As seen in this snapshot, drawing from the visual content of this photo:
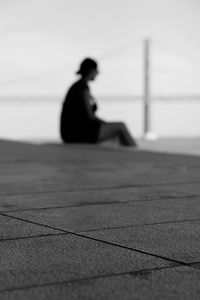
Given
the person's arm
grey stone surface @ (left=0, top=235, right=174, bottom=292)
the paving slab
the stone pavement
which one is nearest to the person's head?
the person's arm

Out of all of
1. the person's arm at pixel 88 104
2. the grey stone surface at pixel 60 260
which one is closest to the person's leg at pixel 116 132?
the person's arm at pixel 88 104

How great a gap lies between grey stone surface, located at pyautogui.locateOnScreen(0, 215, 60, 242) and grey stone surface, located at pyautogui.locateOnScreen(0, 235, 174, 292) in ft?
0.31

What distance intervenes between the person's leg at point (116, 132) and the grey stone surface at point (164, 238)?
5090mm

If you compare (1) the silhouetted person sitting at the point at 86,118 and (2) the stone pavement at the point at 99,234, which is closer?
(2) the stone pavement at the point at 99,234

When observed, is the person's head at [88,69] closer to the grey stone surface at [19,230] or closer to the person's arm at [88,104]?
the person's arm at [88,104]

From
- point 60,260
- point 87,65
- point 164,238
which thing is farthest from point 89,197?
point 87,65

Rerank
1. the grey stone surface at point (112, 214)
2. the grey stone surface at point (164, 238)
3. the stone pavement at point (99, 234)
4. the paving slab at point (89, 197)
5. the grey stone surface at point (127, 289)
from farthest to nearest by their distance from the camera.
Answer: the paving slab at point (89, 197) → the grey stone surface at point (112, 214) → the grey stone surface at point (164, 238) → the stone pavement at point (99, 234) → the grey stone surface at point (127, 289)

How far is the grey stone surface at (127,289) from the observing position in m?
1.61

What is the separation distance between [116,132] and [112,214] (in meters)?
5.02

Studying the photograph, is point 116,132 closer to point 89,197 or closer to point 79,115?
point 79,115

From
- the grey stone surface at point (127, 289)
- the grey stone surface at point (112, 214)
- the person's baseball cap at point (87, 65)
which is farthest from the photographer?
the person's baseball cap at point (87, 65)

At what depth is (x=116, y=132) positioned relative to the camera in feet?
25.7

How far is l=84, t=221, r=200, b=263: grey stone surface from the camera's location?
210 centimetres

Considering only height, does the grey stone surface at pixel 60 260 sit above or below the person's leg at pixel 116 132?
below
